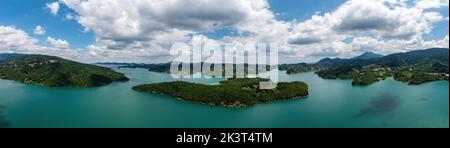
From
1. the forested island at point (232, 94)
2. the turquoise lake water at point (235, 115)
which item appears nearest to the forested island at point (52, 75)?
the forested island at point (232, 94)

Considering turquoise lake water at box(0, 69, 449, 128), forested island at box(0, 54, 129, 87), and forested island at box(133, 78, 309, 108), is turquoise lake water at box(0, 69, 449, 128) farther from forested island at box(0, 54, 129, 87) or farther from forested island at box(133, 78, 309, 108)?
forested island at box(0, 54, 129, 87)

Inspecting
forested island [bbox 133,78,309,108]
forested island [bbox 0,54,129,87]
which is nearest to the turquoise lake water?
forested island [bbox 133,78,309,108]

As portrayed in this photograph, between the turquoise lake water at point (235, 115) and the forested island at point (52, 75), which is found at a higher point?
the forested island at point (52, 75)

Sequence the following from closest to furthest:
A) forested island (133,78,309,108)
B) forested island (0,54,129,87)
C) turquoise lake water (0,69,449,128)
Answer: turquoise lake water (0,69,449,128) → forested island (133,78,309,108) → forested island (0,54,129,87)

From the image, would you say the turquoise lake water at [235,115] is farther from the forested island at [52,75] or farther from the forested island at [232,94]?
the forested island at [52,75]

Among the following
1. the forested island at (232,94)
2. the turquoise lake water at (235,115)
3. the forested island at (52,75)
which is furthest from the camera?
the forested island at (52,75)

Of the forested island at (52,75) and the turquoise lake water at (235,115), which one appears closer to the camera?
the turquoise lake water at (235,115)

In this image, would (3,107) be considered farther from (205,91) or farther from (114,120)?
(205,91)

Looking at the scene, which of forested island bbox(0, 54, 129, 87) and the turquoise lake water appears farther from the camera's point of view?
forested island bbox(0, 54, 129, 87)

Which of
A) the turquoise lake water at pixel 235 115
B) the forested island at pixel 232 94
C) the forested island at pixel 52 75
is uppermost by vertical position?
the forested island at pixel 52 75

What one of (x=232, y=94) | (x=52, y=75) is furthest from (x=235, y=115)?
(x=52, y=75)
